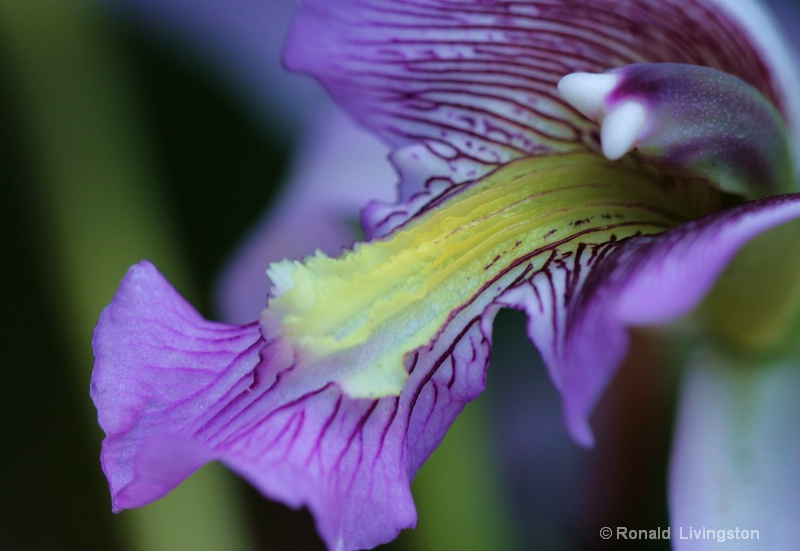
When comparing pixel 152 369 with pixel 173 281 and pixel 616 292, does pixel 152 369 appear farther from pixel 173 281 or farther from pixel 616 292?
pixel 173 281

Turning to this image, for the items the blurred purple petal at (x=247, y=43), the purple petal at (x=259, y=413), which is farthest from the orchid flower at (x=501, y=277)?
the blurred purple petal at (x=247, y=43)

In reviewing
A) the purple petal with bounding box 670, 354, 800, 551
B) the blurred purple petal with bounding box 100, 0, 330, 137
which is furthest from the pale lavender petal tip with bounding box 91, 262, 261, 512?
the blurred purple petal with bounding box 100, 0, 330, 137

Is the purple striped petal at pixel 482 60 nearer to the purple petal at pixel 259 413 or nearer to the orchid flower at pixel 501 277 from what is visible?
the orchid flower at pixel 501 277

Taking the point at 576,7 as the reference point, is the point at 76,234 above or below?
below

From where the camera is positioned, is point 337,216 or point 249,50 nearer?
point 337,216

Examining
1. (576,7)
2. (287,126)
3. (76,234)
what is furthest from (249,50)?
(576,7)

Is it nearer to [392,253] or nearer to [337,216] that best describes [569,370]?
[392,253]

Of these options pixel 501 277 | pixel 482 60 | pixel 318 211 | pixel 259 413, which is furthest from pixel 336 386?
pixel 318 211
